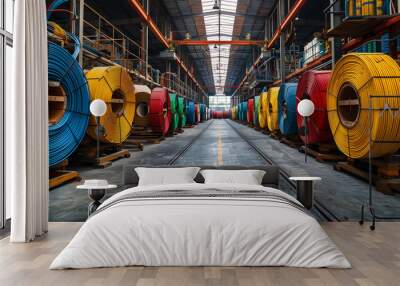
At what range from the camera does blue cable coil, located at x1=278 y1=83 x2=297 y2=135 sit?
515 inches

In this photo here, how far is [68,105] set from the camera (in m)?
8.11

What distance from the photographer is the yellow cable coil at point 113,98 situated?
32.4ft

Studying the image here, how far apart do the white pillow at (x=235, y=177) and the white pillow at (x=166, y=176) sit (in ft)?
0.74

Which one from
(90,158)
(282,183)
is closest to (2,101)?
(90,158)

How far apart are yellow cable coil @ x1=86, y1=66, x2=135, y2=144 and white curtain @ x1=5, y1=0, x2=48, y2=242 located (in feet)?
16.9

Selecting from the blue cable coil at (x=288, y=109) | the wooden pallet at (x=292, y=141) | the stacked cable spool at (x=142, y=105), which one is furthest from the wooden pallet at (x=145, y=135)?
the blue cable coil at (x=288, y=109)

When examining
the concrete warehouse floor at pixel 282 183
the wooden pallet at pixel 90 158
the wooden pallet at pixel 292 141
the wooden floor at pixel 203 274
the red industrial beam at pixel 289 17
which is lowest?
the wooden floor at pixel 203 274

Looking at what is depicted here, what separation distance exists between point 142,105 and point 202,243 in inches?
518

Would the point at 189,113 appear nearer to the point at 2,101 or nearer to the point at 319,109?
the point at 319,109

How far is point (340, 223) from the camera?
502 cm

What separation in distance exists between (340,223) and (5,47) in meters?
4.96

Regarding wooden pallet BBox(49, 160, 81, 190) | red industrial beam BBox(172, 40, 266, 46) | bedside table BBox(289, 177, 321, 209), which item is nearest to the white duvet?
bedside table BBox(289, 177, 321, 209)

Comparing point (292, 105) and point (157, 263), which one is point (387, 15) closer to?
point (292, 105)

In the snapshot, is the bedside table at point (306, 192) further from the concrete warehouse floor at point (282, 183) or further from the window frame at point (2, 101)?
the window frame at point (2, 101)
